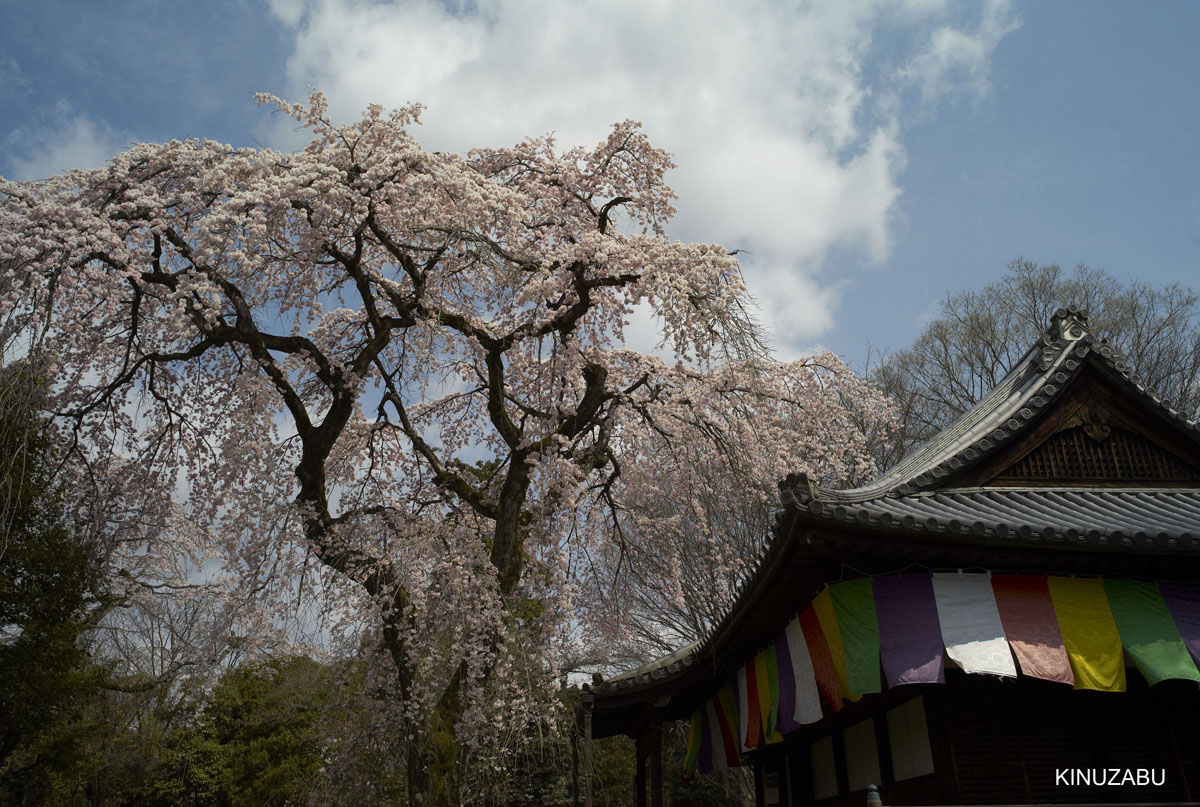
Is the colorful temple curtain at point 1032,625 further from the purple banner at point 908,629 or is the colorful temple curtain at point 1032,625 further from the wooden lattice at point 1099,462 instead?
the wooden lattice at point 1099,462

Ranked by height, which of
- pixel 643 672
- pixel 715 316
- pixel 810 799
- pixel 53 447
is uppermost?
pixel 715 316

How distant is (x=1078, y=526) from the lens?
5715 millimetres

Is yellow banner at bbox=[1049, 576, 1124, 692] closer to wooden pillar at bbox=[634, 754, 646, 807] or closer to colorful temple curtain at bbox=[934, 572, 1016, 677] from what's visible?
colorful temple curtain at bbox=[934, 572, 1016, 677]

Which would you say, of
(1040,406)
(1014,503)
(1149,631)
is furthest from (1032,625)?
(1040,406)

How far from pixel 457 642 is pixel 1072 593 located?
616 centimetres

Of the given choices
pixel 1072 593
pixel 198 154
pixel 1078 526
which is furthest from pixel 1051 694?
pixel 198 154

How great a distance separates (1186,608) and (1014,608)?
1.24 meters

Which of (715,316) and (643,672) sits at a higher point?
(715,316)

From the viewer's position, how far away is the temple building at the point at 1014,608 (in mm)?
5547

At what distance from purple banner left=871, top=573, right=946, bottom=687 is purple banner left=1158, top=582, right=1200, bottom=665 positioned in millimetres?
1660

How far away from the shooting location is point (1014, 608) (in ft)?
18.9

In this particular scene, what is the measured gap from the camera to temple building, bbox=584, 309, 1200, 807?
5547 millimetres

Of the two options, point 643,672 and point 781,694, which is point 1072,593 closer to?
point 781,694

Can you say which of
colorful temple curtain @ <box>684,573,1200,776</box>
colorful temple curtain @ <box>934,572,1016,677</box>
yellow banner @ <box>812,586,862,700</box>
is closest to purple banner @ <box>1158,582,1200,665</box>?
colorful temple curtain @ <box>684,573,1200,776</box>
